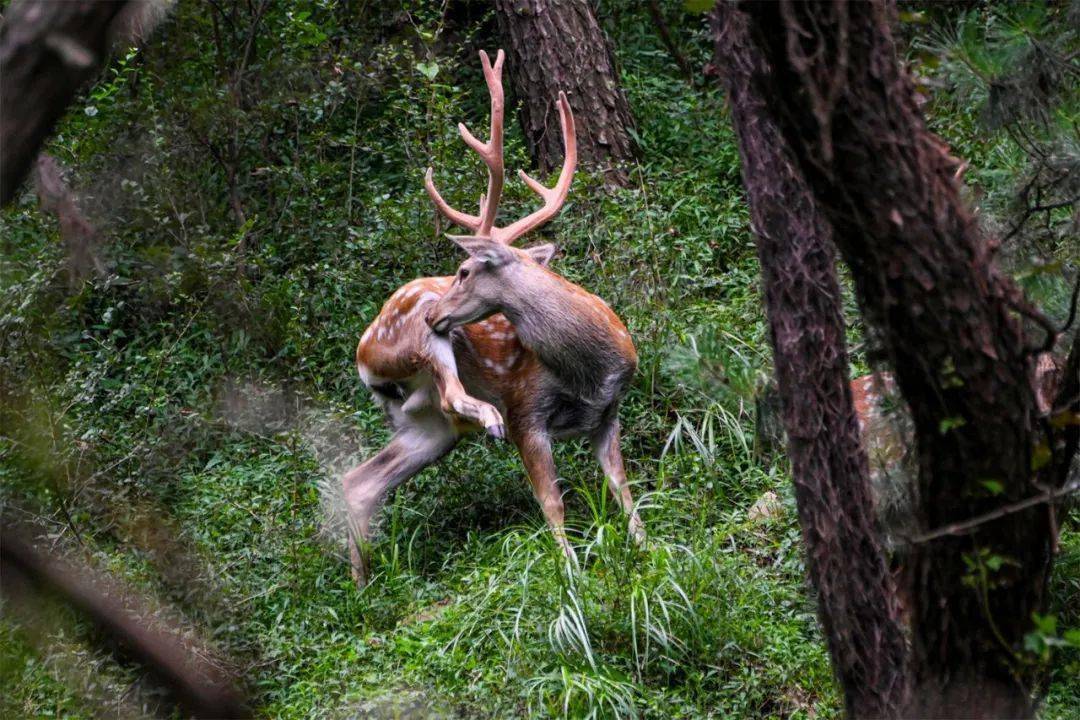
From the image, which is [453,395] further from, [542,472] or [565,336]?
[565,336]

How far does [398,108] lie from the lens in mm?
8961

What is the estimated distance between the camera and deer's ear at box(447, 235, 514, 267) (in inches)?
275

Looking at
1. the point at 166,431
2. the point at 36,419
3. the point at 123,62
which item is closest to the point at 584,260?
the point at 166,431

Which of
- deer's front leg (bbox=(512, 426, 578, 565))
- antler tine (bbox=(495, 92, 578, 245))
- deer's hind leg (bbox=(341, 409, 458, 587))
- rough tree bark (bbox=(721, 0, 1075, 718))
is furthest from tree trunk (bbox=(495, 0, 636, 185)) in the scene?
rough tree bark (bbox=(721, 0, 1075, 718))

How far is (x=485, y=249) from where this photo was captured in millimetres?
7020

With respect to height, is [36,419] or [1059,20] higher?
[1059,20]

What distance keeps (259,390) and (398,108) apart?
2.17m

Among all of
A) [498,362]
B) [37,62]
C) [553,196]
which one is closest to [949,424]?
[37,62]

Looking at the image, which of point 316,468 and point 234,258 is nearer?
point 316,468

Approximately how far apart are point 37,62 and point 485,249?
522cm

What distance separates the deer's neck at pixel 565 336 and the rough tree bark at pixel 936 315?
3773mm

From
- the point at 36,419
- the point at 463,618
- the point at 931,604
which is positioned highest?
the point at 36,419

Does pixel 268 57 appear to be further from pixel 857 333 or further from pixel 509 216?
pixel 857 333

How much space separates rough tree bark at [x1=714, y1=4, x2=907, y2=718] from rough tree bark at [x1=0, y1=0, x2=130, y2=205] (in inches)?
103
